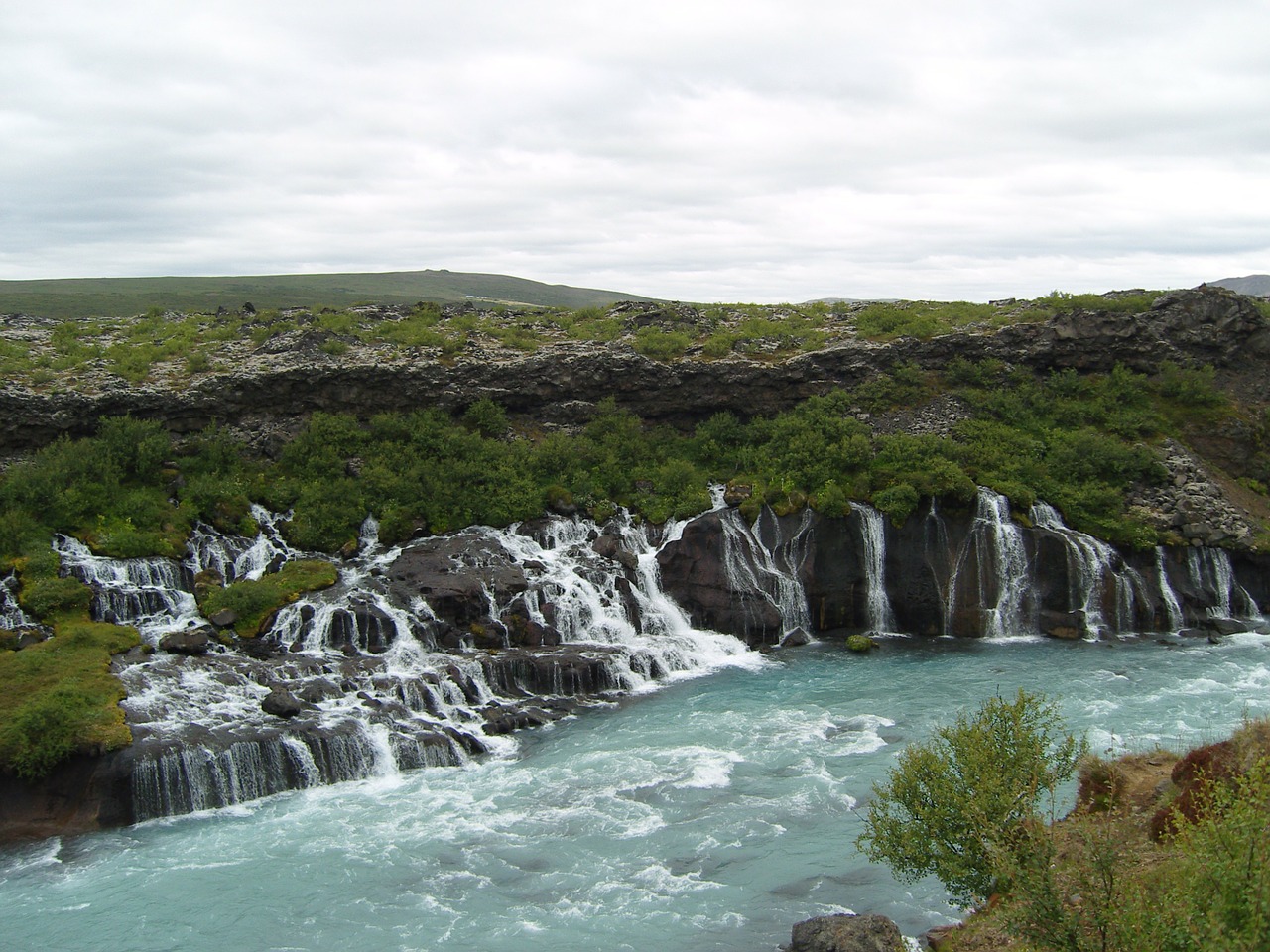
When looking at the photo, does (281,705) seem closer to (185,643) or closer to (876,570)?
(185,643)

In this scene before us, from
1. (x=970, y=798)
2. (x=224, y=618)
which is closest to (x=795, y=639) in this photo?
(x=224, y=618)

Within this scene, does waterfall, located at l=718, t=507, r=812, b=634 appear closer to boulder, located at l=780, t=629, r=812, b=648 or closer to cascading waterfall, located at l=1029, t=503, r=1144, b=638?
boulder, located at l=780, t=629, r=812, b=648

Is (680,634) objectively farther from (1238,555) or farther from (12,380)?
(12,380)

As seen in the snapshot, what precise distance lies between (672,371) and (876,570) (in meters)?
16.3

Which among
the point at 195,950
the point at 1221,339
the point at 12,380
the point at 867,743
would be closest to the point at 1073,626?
the point at 867,743

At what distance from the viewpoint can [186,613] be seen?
32844mm

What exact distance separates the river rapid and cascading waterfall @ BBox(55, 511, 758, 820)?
1024 millimetres

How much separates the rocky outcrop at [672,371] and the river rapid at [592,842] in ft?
68.3

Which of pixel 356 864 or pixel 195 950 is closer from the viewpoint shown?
pixel 195 950

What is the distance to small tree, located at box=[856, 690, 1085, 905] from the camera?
46.7 feet

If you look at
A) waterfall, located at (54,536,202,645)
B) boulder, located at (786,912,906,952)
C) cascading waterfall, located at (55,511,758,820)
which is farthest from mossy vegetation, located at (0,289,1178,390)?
boulder, located at (786,912,906,952)

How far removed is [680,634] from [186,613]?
18.5m

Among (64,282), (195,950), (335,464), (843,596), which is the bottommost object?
(195,950)

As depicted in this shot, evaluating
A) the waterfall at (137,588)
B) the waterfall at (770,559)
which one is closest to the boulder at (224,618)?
the waterfall at (137,588)
